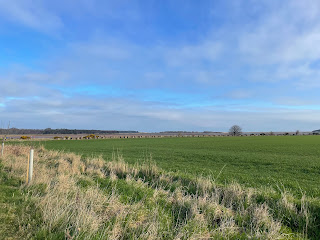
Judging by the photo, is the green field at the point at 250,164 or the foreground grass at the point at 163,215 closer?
the foreground grass at the point at 163,215

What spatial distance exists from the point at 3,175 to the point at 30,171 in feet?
7.39

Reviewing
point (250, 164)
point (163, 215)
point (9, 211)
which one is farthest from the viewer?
point (250, 164)

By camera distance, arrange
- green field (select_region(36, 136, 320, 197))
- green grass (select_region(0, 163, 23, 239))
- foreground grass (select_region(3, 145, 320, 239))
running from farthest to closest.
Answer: green field (select_region(36, 136, 320, 197))
foreground grass (select_region(3, 145, 320, 239))
green grass (select_region(0, 163, 23, 239))

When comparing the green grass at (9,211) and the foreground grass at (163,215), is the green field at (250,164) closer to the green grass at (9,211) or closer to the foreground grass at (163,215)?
the foreground grass at (163,215)

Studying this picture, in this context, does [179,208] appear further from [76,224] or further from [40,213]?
[40,213]

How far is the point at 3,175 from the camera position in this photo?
9508 mm

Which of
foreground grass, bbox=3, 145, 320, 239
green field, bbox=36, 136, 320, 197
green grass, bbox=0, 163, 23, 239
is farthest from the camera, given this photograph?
green field, bbox=36, 136, 320, 197

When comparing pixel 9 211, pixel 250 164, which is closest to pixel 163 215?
pixel 9 211

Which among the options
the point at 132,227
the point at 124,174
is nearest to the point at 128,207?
the point at 132,227

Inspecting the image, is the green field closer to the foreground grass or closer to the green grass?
the foreground grass

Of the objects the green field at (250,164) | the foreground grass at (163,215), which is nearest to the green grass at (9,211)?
the foreground grass at (163,215)

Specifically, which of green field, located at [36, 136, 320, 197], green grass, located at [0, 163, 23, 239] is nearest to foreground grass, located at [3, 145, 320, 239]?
green grass, located at [0, 163, 23, 239]

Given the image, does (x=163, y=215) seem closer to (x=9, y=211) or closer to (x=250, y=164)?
(x=9, y=211)

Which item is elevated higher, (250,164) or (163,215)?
(163,215)
